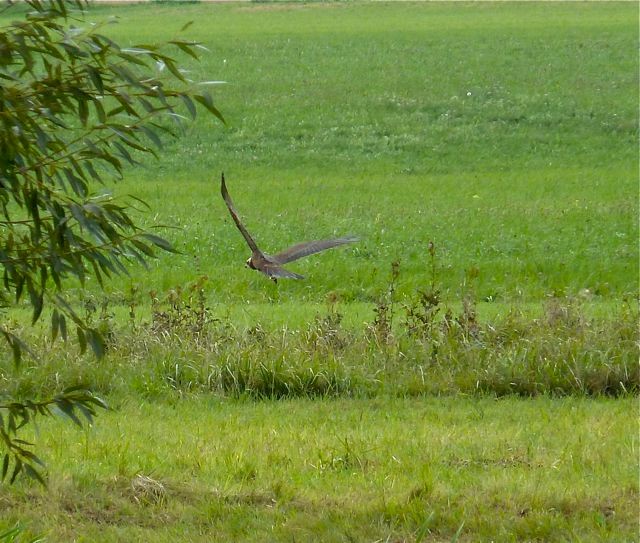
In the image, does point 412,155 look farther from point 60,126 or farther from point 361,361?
point 60,126

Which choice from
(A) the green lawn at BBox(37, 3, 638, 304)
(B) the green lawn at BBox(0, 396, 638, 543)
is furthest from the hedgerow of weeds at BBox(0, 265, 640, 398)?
(A) the green lawn at BBox(37, 3, 638, 304)

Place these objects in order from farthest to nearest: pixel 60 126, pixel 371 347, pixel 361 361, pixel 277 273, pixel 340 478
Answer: pixel 371 347 < pixel 361 361 < pixel 340 478 < pixel 277 273 < pixel 60 126

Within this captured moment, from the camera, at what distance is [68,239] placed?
13.6 feet

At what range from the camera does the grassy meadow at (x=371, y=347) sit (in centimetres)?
634

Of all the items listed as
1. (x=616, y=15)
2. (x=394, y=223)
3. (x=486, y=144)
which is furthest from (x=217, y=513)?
(x=616, y=15)

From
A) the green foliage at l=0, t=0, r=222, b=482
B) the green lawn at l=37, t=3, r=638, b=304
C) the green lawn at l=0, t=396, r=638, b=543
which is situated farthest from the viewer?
the green lawn at l=37, t=3, r=638, b=304

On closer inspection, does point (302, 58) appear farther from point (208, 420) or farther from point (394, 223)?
point (208, 420)

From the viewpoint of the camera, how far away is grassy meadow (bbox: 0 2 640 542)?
634cm

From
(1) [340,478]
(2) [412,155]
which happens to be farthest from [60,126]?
(2) [412,155]

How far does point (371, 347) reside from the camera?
9.48 m

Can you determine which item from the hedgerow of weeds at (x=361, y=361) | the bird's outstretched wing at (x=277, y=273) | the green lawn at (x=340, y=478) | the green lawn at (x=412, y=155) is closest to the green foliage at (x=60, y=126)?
the green lawn at (x=412, y=155)

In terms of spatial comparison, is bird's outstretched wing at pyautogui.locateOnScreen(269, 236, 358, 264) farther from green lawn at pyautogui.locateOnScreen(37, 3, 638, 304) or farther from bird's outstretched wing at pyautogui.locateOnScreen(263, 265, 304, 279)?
green lawn at pyautogui.locateOnScreen(37, 3, 638, 304)

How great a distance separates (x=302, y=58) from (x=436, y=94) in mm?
7323

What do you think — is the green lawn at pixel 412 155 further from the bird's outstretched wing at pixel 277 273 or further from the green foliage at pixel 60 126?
the bird's outstretched wing at pixel 277 273
